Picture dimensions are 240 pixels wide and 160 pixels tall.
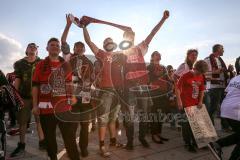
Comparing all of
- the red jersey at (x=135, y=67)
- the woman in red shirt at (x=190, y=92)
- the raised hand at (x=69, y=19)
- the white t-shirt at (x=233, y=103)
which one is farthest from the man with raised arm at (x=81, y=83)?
the white t-shirt at (x=233, y=103)

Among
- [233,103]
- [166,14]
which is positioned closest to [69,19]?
[166,14]

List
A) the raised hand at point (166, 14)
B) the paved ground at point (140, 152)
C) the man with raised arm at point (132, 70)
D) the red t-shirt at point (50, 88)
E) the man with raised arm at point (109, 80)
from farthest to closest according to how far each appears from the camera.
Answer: the raised hand at point (166, 14), the man with raised arm at point (132, 70), the man with raised arm at point (109, 80), the paved ground at point (140, 152), the red t-shirt at point (50, 88)

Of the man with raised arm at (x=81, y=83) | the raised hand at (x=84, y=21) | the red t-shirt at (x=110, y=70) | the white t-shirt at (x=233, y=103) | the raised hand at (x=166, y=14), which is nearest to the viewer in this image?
the white t-shirt at (x=233, y=103)

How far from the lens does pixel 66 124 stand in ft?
13.9

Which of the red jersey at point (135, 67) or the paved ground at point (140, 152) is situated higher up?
the red jersey at point (135, 67)

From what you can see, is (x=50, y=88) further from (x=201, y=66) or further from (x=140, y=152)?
(x=201, y=66)

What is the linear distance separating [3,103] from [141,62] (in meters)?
2.82

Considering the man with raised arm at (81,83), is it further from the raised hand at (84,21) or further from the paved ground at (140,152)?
the paved ground at (140,152)

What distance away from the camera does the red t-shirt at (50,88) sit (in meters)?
4.20

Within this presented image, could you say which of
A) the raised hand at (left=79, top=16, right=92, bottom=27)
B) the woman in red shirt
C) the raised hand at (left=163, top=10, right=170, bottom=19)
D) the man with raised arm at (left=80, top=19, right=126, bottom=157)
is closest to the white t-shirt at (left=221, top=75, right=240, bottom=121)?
the woman in red shirt

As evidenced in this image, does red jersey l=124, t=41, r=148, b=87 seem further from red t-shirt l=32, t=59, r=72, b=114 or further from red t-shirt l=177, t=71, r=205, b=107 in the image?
red t-shirt l=32, t=59, r=72, b=114

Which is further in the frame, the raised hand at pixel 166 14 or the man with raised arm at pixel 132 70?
the raised hand at pixel 166 14

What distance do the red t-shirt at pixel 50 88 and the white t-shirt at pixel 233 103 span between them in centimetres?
253

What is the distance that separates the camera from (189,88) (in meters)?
5.88
